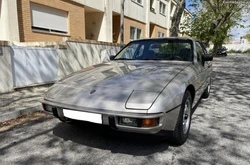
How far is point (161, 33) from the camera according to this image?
21250mm

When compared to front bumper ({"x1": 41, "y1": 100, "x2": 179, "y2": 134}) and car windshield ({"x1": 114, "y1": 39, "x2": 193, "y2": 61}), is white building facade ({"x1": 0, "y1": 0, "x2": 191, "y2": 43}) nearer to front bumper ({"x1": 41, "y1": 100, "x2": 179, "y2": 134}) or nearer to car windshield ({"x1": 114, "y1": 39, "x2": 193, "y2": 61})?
car windshield ({"x1": 114, "y1": 39, "x2": 193, "y2": 61})

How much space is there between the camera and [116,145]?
2.55 metres

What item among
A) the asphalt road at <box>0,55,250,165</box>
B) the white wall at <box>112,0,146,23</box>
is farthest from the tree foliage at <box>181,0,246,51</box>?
the asphalt road at <box>0,55,250,165</box>

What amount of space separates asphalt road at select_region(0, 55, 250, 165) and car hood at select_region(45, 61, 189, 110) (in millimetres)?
341

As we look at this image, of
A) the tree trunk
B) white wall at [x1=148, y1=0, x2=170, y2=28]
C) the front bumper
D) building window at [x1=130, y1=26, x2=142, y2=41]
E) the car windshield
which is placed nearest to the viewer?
the front bumper

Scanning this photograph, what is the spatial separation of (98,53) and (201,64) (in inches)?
214

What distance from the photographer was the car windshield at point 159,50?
3461mm

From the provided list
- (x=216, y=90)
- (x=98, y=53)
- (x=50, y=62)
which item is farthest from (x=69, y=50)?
(x=216, y=90)

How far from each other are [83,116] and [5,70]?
A: 153 inches

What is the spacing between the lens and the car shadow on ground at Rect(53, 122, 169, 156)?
93.0 inches

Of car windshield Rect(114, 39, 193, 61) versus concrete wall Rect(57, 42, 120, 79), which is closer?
car windshield Rect(114, 39, 193, 61)

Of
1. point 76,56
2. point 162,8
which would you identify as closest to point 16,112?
point 76,56

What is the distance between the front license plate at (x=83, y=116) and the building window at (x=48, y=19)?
21.8ft

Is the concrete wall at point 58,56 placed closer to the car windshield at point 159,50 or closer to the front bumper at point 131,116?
the car windshield at point 159,50
